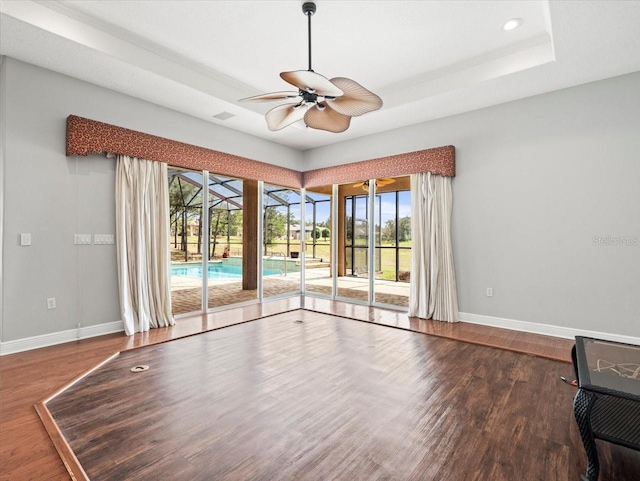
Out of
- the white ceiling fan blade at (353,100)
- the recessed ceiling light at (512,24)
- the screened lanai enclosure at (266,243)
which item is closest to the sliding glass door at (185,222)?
the screened lanai enclosure at (266,243)

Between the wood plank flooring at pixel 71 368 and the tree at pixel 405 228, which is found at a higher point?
the tree at pixel 405 228

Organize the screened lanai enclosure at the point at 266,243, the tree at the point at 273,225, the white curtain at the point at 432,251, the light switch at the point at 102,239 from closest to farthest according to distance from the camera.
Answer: the light switch at the point at 102,239
the white curtain at the point at 432,251
the screened lanai enclosure at the point at 266,243
the tree at the point at 273,225

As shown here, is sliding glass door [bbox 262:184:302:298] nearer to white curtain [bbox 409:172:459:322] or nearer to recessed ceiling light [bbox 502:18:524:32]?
white curtain [bbox 409:172:459:322]

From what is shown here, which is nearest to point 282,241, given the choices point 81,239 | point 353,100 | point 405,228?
point 405,228

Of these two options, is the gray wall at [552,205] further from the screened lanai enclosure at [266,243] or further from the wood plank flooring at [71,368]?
the screened lanai enclosure at [266,243]

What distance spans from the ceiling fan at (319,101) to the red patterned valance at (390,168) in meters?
2.17

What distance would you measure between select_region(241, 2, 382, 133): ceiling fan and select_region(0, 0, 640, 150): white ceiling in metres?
0.68

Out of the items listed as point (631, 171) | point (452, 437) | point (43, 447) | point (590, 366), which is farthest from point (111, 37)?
point (631, 171)

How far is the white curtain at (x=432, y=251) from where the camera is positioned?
4824 mm

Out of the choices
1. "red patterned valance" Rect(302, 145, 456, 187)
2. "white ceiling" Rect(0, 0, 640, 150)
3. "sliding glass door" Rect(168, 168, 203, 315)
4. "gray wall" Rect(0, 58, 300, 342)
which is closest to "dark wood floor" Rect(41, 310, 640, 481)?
"gray wall" Rect(0, 58, 300, 342)

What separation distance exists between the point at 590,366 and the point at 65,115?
17.7 feet

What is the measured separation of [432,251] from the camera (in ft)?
16.3

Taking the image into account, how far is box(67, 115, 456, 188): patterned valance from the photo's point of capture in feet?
12.6

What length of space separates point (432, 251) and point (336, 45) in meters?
3.07
